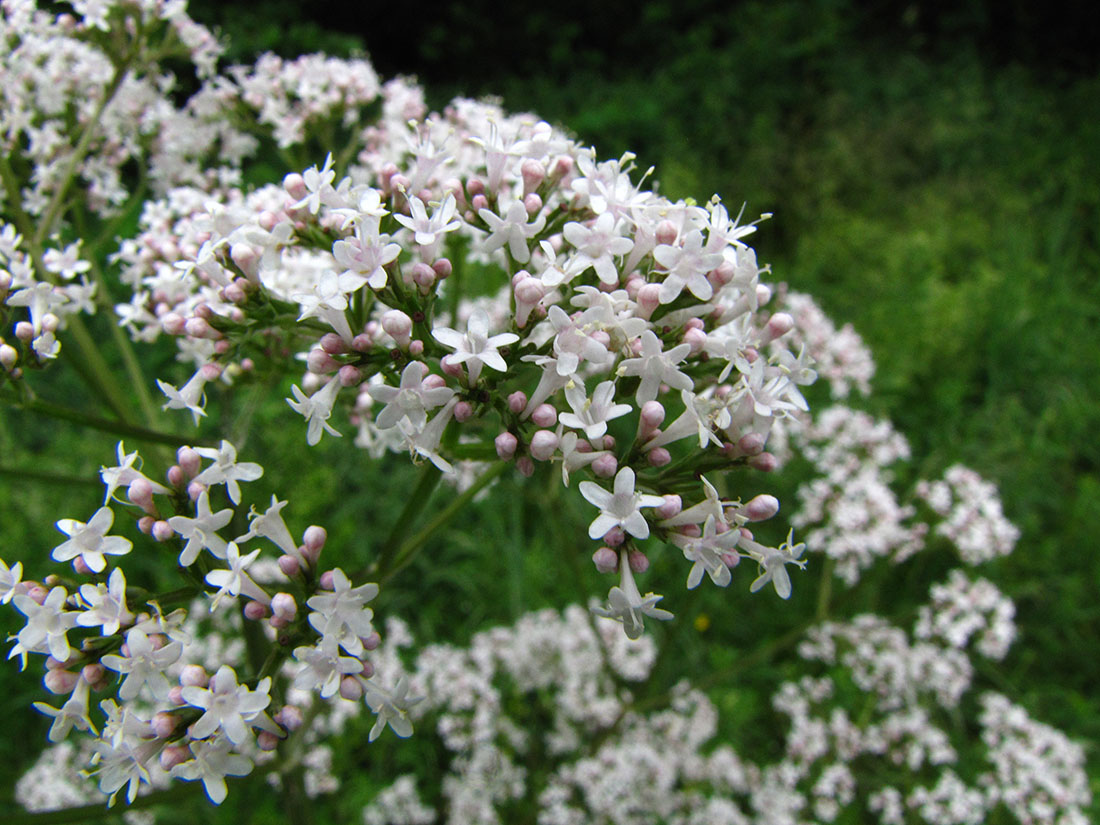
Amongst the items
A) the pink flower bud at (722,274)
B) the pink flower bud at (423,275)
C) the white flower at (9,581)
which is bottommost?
the white flower at (9,581)

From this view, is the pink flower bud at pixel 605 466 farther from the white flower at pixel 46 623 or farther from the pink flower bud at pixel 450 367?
the white flower at pixel 46 623

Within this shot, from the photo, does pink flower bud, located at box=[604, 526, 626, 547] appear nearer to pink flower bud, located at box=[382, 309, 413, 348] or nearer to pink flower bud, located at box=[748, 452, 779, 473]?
pink flower bud, located at box=[748, 452, 779, 473]

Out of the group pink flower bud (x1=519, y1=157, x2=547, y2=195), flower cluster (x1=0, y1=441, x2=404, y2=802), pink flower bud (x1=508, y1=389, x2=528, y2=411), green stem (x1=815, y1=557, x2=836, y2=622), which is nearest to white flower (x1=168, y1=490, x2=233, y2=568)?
flower cluster (x1=0, y1=441, x2=404, y2=802)

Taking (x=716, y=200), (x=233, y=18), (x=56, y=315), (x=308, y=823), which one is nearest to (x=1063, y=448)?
(x=716, y=200)

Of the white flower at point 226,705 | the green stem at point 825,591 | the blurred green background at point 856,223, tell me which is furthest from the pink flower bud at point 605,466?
the green stem at point 825,591

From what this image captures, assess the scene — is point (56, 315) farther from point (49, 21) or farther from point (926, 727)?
point (926, 727)
